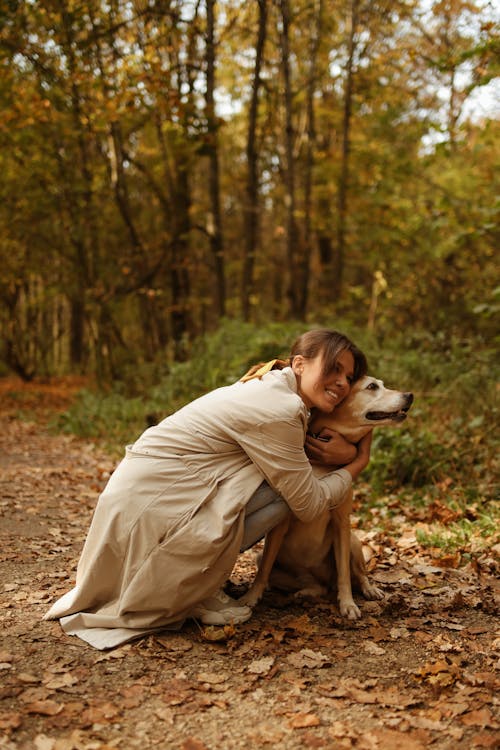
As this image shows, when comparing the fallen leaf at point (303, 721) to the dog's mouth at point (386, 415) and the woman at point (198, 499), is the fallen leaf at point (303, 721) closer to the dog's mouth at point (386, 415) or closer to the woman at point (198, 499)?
the woman at point (198, 499)

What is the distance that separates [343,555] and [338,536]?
11 cm

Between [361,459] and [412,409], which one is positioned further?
[412,409]

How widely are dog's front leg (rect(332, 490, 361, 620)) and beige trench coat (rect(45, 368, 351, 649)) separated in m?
0.29

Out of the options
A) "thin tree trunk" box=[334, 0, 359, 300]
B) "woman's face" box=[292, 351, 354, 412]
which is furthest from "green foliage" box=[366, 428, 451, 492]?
"thin tree trunk" box=[334, 0, 359, 300]

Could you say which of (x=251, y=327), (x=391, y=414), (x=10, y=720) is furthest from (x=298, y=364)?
(x=251, y=327)

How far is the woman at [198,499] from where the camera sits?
3.44m

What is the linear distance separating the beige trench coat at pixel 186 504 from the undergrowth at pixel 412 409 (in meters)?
2.21

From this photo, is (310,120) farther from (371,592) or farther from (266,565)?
(266,565)

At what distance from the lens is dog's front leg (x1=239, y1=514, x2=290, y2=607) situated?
3.92 meters

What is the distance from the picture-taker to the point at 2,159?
14.9 metres

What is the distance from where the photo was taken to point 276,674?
3277 millimetres

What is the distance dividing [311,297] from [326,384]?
21472 mm

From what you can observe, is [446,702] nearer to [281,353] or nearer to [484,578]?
[484,578]

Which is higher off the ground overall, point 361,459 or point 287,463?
point 287,463
